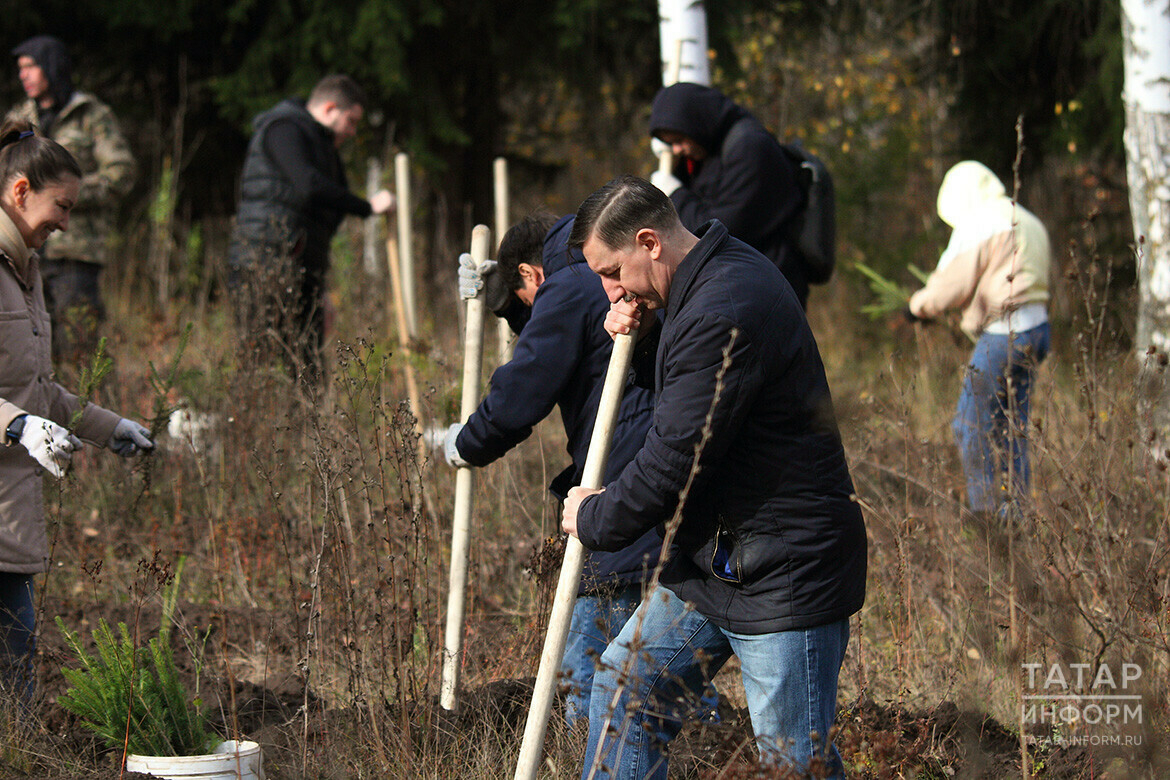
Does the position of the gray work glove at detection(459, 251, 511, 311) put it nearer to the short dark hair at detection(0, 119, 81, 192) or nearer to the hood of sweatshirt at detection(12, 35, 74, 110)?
the short dark hair at detection(0, 119, 81, 192)

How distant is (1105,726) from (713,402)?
127 centimetres

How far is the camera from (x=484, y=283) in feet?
10.8

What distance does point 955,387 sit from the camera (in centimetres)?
619

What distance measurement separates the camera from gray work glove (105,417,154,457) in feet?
10.5

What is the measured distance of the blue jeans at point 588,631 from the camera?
296 centimetres

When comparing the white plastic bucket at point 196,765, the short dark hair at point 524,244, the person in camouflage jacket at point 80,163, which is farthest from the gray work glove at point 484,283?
the person in camouflage jacket at point 80,163

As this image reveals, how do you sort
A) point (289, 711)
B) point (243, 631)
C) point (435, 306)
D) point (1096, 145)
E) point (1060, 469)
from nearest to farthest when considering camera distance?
point (1060, 469), point (289, 711), point (243, 631), point (1096, 145), point (435, 306)

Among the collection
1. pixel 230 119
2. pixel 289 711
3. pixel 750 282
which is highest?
pixel 230 119

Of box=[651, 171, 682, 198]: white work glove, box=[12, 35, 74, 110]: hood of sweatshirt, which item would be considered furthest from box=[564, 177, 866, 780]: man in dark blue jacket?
box=[12, 35, 74, 110]: hood of sweatshirt

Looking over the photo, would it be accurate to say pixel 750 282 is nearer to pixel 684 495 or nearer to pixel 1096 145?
pixel 684 495

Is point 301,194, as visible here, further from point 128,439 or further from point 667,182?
point 128,439

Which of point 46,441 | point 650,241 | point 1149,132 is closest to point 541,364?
point 650,241

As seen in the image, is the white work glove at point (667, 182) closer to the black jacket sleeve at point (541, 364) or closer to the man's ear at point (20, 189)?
the black jacket sleeve at point (541, 364)

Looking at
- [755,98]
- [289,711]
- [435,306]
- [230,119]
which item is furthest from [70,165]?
[755,98]
